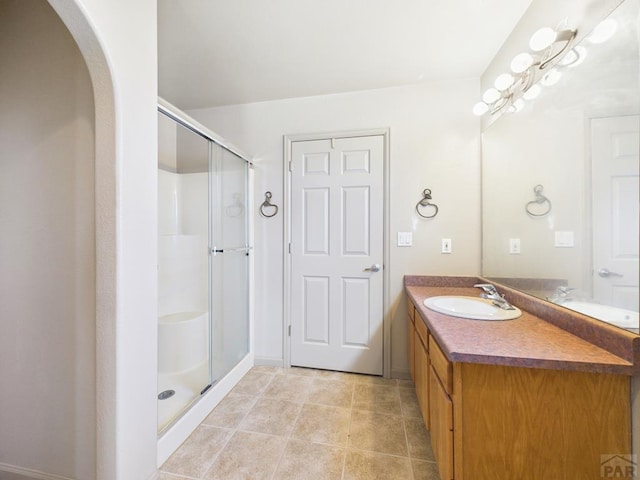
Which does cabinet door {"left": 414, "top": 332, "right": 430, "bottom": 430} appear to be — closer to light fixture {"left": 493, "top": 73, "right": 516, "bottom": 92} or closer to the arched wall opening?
the arched wall opening

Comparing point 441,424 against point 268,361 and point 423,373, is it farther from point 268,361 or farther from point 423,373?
point 268,361

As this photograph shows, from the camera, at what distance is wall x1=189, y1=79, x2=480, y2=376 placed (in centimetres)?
209

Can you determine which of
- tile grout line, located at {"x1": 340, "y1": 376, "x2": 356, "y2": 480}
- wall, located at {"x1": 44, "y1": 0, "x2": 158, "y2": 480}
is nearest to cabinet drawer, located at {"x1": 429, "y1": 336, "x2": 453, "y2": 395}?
tile grout line, located at {"x1": 340, "y1": 376, "x2": 356, "y2": 480}

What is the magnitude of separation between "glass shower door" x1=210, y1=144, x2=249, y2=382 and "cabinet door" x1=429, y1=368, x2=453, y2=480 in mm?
1512

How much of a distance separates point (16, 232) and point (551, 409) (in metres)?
2.37

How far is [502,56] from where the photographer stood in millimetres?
1725

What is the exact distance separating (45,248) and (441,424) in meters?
1.94

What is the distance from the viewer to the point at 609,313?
3.00 ft

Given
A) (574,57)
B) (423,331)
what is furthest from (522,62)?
(423,331)

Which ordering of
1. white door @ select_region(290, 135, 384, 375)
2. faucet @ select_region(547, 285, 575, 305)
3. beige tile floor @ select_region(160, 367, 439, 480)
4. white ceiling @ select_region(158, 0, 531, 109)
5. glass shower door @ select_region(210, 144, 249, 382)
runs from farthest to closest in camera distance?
white door @ select_region(290, 135, 384, 375), glass shower door @ select_region(210, 144, 249, 382), white ceiling @ select_region(158, 0, 531, 109), beige tile floor @ select_region(160, 367, 439, 480), faucet @ select_region(547, 285, 575, 305)

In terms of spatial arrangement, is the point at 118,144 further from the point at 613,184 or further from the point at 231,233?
the point at 613,184

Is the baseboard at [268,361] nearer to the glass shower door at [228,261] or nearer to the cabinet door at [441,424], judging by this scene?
the glass shower door at [228,261]

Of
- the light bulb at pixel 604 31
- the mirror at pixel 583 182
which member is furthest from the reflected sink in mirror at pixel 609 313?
the light bulb at pixel 604 31

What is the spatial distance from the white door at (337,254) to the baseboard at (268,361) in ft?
0.43
